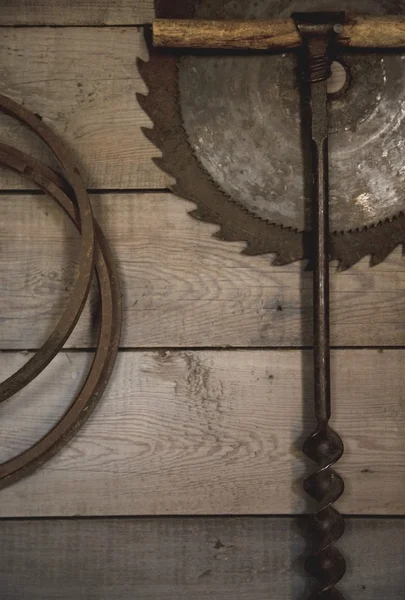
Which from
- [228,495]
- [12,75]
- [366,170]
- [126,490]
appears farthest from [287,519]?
[12,75]

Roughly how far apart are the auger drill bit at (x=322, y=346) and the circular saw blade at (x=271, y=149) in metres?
0.06

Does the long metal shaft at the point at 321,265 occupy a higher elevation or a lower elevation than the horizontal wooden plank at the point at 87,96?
lower

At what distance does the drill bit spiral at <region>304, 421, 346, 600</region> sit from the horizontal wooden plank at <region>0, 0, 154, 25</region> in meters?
0.70

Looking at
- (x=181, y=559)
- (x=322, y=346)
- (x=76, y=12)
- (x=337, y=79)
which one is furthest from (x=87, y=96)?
(x=181, y=559)

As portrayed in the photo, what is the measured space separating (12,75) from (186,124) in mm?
291

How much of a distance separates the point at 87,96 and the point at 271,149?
0.30 meters

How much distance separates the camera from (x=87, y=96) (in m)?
1.09

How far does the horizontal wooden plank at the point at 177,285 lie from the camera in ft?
3.49

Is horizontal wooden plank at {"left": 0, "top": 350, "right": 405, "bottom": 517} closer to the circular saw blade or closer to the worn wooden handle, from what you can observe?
the circular saw blade

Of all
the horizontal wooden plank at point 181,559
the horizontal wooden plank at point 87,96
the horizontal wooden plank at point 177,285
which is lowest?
the horizontal wooden plank at point 181,559

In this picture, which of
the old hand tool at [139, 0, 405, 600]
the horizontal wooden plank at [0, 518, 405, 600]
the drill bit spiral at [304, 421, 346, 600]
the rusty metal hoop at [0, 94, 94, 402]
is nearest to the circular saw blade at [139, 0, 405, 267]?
the old hand tool at [139, 0, 405, 600]

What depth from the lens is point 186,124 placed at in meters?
1.06

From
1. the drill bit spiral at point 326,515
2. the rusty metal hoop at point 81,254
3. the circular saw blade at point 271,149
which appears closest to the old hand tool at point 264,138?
the circular saw blade at point 271,149

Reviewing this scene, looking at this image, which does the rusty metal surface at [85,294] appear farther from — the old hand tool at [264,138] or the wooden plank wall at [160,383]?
the old hand tool at [264,138]
